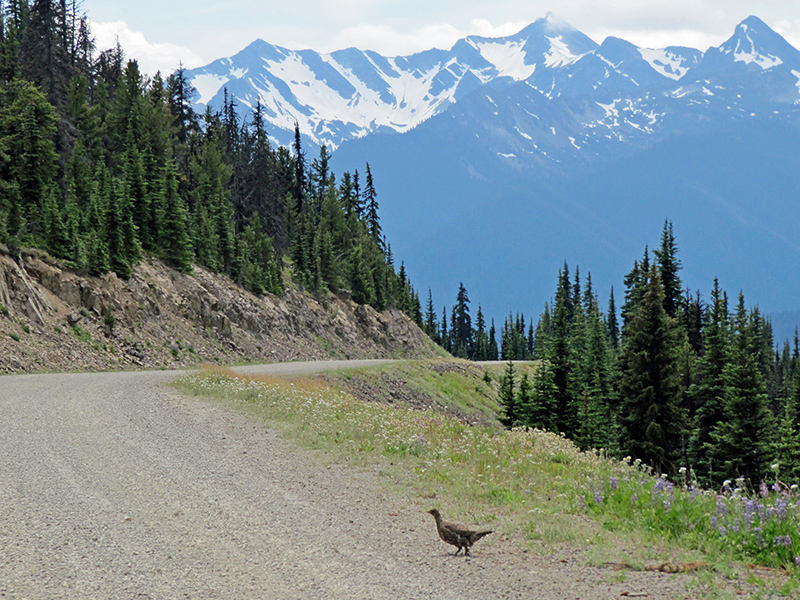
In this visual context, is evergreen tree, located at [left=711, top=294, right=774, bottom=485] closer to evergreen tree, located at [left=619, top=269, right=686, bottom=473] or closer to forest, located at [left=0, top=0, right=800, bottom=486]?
forest, located at [left=0, top=0, right=800, bottom=486]

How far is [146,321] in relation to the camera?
37844 mm

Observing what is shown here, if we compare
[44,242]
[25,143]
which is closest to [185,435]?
[44,242]

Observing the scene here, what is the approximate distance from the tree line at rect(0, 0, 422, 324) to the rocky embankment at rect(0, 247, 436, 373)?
1.45 metres

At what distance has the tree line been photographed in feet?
125

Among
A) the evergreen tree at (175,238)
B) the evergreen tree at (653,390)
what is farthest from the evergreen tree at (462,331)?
the evergreen tree at (653,390)

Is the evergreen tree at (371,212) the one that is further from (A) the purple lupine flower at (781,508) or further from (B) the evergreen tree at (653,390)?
(A) the purple lupine flower at (781,508)

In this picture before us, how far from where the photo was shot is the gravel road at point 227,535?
19.0ft

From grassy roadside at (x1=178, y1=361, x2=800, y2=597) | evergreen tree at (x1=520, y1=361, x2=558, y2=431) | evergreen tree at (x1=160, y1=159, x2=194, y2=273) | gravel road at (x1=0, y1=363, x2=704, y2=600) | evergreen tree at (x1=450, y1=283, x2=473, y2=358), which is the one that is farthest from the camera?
evergreen tree at (x1=450, y1=283, x2=473, y2=358)

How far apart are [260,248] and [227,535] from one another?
52.7m

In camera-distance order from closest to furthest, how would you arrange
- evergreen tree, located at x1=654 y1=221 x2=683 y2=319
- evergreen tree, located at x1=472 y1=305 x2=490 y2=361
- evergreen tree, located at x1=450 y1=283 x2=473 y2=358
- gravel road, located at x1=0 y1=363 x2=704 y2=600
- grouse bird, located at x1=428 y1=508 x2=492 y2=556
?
gravel road, located at x1=0 y1=363 x2=704 y2=600
grouse bird, located at x1=428 y1=508 x2=492 y2=556
evergreen tree, located at x1=654 y1=221 x2=683 y2=319
evergreen tree, located at x1=472 y1=305 x2=490 y2=361
evergreen tree, located at x1=450 y1=283 x2=473 y2=358

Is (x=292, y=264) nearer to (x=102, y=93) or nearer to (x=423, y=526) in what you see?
(x=102, y=93)

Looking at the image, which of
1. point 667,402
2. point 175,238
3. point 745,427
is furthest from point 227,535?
point 175,238

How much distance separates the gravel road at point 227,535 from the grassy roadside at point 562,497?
1.72 ft

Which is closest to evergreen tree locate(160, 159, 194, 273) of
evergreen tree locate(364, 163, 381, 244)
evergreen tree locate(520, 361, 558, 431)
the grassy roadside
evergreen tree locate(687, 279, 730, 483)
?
evergreen tree locate(520, 361, 558, 431)
